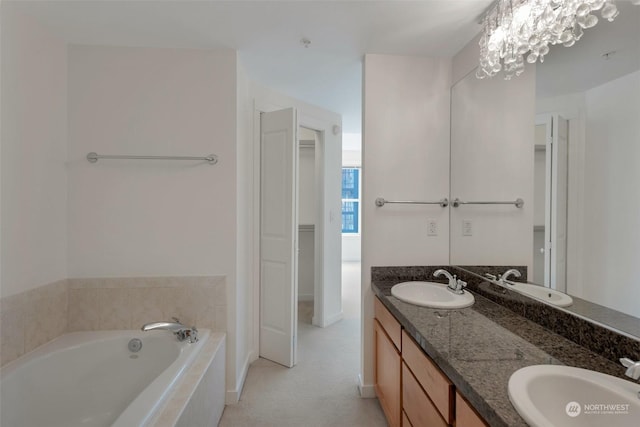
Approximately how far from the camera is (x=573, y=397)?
82cm

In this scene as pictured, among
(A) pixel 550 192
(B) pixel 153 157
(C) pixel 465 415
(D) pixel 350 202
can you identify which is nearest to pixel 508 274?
(A) pixel 550 192

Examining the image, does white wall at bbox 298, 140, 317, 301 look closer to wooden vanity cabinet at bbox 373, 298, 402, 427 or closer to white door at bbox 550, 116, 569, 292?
wooden vanity cabinet at bbox 373, 298, 402, 427

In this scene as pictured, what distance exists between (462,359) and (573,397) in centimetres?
29

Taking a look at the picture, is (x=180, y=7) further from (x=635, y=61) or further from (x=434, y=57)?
(x=635, y=61)

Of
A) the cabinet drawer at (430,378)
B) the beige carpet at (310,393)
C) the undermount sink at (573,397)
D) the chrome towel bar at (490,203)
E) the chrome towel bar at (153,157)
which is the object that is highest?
the chrome towel bar at (153,157)

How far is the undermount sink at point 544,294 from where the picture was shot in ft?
3.82

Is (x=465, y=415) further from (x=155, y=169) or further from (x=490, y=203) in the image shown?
(x=155, y=169)

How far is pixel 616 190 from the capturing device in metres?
0.96

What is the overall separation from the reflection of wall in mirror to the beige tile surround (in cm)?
190

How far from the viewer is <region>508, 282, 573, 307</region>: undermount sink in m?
1.17

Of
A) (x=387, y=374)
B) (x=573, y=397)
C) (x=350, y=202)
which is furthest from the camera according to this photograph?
(x=350, y=202)

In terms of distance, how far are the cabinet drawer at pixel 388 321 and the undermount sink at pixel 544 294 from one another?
631 millimetres

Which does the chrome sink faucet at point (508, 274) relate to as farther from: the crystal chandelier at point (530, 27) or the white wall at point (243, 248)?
the white wall at point (243, 248)

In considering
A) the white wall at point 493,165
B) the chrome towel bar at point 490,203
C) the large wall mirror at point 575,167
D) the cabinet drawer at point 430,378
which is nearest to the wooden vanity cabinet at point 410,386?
the cabinet drawer at point 430,378
